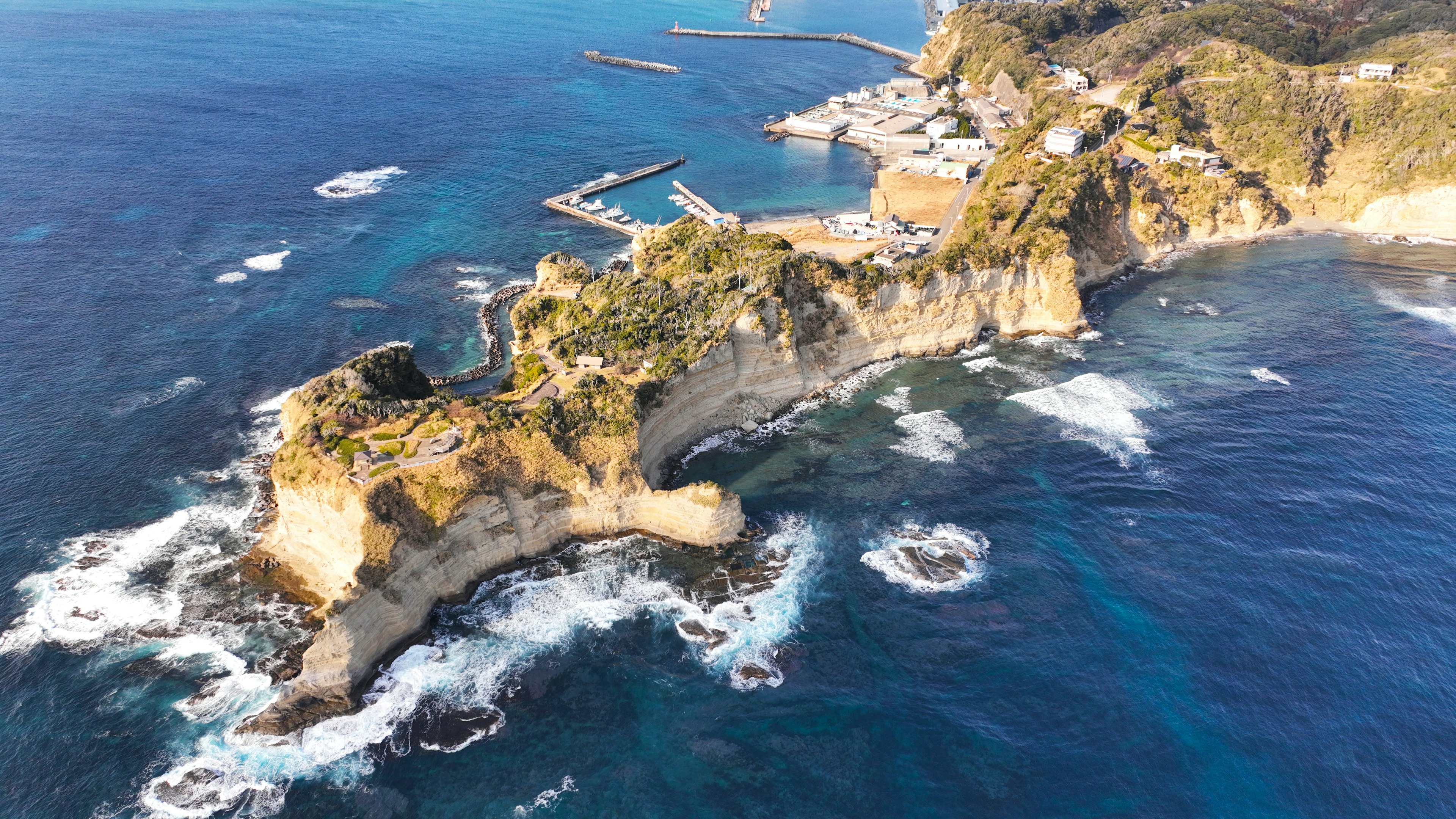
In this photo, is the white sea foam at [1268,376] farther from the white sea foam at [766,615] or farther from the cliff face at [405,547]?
the cliff face at [405,547]

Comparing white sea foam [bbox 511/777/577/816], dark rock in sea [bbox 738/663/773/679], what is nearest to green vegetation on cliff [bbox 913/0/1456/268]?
dark rock in sea [bbox 738/663/773/679]

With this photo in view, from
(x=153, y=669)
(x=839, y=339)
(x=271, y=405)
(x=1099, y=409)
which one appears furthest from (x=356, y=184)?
(x=1099, y=409)

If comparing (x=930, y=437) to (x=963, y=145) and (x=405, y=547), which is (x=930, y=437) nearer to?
(x=405, y=547)

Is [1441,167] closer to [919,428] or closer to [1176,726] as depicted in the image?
[919,428]

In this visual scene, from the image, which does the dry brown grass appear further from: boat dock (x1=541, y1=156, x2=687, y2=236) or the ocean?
the ocean

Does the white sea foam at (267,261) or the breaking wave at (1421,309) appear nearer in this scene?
the breaking wave at (1421,309)

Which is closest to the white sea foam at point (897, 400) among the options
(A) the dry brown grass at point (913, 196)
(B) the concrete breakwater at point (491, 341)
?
(A) the dry brown grass at point (913, 196)
